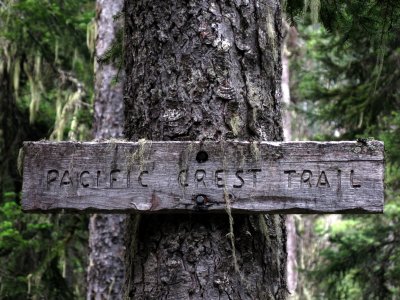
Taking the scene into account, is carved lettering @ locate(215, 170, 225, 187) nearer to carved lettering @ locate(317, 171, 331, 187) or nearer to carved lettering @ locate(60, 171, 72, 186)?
carved lettering @ locate(317, 171, 331, 187)

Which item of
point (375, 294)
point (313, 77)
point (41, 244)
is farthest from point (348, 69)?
point (41, 244)

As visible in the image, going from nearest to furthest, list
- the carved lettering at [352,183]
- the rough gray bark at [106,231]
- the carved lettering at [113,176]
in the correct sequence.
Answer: the carved lettering at [352,183], the carved lettering at [113,176], the rough gray bark at [106,231]

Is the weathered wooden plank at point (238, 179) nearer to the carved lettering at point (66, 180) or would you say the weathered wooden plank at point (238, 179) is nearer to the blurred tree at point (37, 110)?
the carved lettering at point (66, 180)

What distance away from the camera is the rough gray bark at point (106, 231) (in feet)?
24.8

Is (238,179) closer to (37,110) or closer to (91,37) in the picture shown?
(91,37)

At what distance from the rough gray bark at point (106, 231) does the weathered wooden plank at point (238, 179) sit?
4.10m

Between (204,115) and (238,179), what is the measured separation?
0.34 meters

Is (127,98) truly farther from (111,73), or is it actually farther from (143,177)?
(111,73)

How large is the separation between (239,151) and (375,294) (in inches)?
268

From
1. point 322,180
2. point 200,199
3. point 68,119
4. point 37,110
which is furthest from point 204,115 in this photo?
point 37,110

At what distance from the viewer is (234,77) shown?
129 inches

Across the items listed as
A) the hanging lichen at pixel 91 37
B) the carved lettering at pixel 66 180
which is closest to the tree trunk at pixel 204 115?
the carved lettering at pixel 66 180

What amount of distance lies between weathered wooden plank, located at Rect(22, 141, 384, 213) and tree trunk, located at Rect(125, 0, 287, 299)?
12 cm

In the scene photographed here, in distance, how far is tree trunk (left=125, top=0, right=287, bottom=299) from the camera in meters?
3.10
